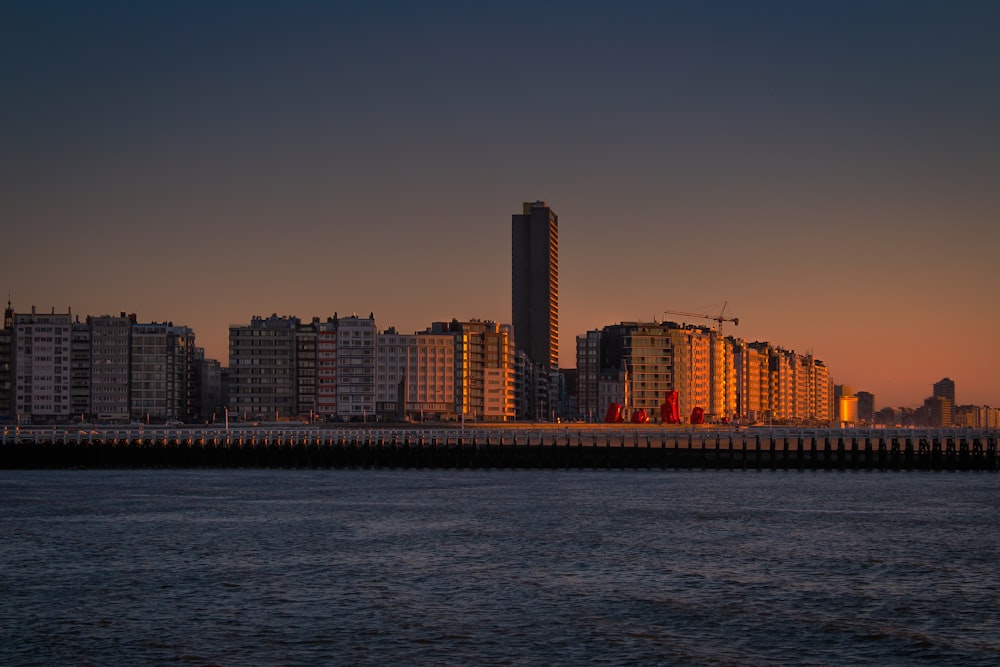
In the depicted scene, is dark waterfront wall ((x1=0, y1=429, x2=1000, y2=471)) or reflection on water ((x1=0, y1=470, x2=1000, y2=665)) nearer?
reflection on water ((x1=0, y1=470, x2=1000, y2=665))

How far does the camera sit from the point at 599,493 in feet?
295

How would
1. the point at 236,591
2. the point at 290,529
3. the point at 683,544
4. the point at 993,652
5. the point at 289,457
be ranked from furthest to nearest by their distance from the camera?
the point at 289,457
the point at 290,529
the point at 683,544
the point at 236,591
the point at 993,652

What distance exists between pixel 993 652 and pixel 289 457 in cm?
9170

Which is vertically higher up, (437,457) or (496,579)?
(437,457)

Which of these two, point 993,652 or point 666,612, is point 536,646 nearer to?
point 666,612

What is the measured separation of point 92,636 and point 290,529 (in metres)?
26.5

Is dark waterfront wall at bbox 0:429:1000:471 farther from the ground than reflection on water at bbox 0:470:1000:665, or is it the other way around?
dark waterfront wall at bbox 0:429:1000:471

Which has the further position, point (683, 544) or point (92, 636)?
point (683, 544)

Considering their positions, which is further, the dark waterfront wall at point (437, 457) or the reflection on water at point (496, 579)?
the dark waterfront wall at point (437, 457)

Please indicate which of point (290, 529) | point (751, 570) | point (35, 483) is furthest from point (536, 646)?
point (35, 483)

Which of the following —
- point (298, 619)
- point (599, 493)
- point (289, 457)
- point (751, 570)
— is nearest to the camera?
point (298, 619)

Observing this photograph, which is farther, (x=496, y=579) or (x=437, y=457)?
(x=437, y=457)

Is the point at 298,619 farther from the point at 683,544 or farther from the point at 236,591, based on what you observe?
the point at 683,544

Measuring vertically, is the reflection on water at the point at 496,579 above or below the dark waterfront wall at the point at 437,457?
below
